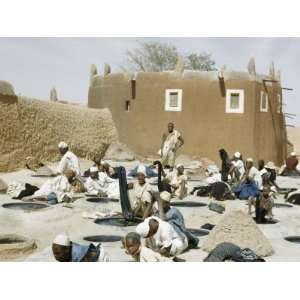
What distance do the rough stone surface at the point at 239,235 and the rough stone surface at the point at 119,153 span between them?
8228 millimetres

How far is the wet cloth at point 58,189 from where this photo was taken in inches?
361

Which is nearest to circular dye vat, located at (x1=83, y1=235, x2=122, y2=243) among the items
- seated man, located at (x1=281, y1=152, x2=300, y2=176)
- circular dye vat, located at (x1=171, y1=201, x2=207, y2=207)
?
circular dye vat, located at (x1=171, y1=201, x2=207, y2=207)

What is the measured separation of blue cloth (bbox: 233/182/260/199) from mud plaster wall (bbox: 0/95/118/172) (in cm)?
521

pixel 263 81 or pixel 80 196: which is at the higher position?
pixel 263 81

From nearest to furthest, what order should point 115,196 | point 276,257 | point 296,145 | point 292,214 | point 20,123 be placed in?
1. point 276,257
2. point 292,214
3. point 115,196
4. point 20,123
5. point 296,145

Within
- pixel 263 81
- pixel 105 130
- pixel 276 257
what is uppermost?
pixel 263 81

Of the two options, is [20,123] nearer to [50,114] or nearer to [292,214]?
[50,114]

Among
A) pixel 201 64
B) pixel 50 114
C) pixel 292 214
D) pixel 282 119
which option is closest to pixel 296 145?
pixel 282 119

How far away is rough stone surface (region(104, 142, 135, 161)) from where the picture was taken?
49.4 ft

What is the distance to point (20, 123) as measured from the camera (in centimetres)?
1254

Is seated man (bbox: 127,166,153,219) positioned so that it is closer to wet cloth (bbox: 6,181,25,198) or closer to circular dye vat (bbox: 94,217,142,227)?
circular dye vat (bbox: 94,217,142,227)

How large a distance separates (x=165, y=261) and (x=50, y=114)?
30.1 feet

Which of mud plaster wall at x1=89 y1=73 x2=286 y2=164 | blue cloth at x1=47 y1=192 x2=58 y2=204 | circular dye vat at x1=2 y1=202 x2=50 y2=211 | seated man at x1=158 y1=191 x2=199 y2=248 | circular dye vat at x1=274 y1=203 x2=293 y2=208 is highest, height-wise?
mud plaster wall at x1=89 y1=73 x2=286 y2=164

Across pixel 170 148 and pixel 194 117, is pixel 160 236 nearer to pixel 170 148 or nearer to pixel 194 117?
pixel 170 148
